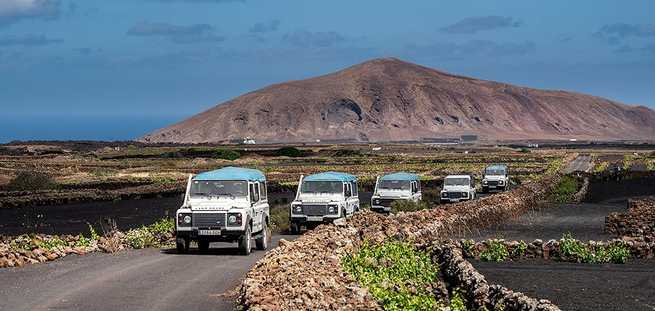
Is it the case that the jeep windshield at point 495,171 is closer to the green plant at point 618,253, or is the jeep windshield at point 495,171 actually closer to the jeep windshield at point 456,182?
the jeep windshield at point 456,182

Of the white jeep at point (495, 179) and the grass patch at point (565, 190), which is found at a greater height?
the white jeep at point (495, 179)

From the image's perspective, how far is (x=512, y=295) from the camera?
16844 millimetres

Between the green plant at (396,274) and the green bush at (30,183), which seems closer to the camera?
the green plant at (396,274)

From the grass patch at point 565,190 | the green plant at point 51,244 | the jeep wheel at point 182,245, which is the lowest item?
the grass patch at point 565,190

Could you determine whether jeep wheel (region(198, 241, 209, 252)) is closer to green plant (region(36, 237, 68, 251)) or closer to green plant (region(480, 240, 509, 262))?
green plant (region(36, 237, 68, 251))

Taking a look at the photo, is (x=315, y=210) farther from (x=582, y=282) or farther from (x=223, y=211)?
(x=582, y=282)

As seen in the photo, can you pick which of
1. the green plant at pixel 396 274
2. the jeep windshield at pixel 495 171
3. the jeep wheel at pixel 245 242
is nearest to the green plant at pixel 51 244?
the jeep wheel at pixel 245 242

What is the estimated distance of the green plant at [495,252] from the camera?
98.2 feet

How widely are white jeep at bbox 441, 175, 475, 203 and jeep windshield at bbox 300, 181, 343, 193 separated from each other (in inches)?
790

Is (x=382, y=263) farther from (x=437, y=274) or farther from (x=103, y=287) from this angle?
(x=103, y=287)

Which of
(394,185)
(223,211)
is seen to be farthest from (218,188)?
(394,185)

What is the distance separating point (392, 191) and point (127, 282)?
2898 cm

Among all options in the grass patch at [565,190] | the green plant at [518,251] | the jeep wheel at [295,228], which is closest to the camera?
the green plant at [518,251]

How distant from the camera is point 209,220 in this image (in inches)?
1093
